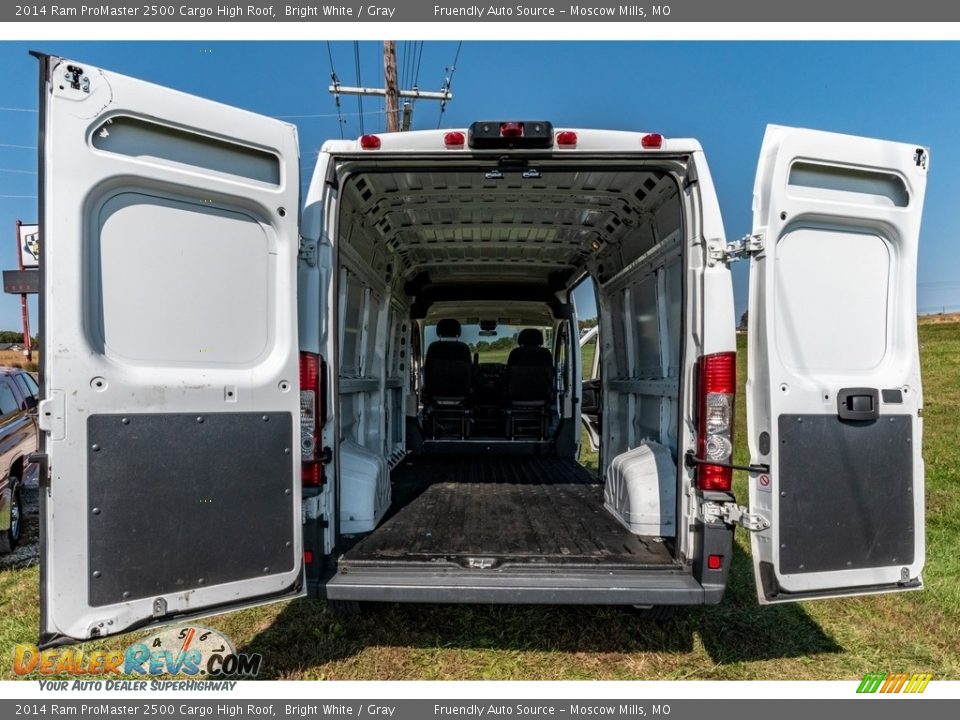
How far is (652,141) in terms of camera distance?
9.74 feet

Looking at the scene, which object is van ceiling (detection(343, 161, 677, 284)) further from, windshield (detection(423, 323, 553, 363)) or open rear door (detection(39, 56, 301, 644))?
windshield (detection(423, 323, 553, 363))

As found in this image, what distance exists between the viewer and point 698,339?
115 inches

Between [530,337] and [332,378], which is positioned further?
[530,337]

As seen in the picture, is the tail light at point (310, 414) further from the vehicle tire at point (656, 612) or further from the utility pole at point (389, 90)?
the utility pole at point (389, 90)

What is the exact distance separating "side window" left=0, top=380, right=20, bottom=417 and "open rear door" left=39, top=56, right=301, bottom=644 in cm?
477

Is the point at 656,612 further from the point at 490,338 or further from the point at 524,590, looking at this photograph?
the point at 490,338

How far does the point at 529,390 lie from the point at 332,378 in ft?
15.3

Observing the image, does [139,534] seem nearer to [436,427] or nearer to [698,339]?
[698,339]

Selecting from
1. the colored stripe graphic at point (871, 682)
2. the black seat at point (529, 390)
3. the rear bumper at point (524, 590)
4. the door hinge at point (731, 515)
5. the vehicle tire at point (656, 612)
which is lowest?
the colored stripe graphic at point (871, 682)

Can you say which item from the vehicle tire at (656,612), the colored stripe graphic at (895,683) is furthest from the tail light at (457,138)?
the colored stripe graphic at (895,683)

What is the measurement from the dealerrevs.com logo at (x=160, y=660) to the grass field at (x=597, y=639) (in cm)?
12

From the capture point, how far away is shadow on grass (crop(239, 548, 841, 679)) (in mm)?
3412

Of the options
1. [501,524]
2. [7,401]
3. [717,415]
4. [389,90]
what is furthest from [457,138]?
[389,90]

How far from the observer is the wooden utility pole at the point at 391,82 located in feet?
42.2
